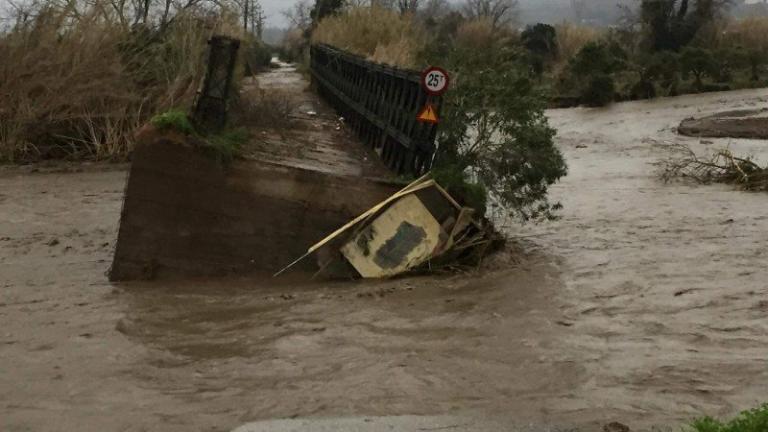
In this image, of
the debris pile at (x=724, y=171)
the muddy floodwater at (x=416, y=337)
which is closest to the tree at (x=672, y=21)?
the debris pile at (x=724, y=171)

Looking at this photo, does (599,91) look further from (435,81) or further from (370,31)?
(435,81)

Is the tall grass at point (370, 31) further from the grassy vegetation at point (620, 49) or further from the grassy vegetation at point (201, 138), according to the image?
the grassy vegetation at point (201, 138)

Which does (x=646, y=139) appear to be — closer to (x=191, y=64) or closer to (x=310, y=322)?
(x=191, y=64)

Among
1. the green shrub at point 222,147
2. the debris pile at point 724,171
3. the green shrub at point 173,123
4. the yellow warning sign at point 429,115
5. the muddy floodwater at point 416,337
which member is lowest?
the muddy floodwater at point 416,337

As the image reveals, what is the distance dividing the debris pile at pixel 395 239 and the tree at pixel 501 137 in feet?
3.05

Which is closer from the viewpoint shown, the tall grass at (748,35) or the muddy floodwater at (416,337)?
the muddy floodwater at (416,337)

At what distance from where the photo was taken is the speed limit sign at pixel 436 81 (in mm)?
9812

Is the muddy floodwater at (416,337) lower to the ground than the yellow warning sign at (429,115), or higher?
lower

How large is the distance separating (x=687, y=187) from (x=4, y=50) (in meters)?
13.7

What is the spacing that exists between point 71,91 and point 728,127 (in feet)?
54.4

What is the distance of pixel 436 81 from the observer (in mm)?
9836

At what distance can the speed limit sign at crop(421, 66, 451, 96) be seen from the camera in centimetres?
981

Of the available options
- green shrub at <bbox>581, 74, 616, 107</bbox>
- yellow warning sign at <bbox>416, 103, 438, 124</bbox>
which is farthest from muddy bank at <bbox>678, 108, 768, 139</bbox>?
yellow warning sign at <bbox>416, 103, 438, 124</bbox>

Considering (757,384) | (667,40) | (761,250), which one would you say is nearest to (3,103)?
(761,250)
